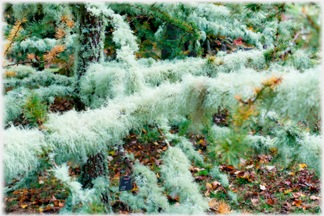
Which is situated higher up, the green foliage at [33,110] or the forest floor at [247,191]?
the green foliage at [33,110]

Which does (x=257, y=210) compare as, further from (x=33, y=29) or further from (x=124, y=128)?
(x=33, y=29)

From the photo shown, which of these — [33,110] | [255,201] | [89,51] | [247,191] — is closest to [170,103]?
[33,110]

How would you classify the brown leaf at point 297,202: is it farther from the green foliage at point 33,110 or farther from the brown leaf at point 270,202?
the green foliage at point 33,110

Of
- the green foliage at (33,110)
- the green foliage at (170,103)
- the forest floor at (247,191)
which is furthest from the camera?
the forest floor at (247,191)

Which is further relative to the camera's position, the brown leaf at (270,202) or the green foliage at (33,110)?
the brown leaf at (270,202)

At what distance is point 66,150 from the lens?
3.25 ft

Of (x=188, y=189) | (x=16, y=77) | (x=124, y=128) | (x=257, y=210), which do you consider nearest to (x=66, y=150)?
(x=124, y=128)

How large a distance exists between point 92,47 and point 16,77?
802 mm

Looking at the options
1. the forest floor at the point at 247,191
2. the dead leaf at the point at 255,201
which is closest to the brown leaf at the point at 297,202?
the forest floor at the point at 247,191

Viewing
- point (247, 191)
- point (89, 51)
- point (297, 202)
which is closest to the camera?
point (89, 51)

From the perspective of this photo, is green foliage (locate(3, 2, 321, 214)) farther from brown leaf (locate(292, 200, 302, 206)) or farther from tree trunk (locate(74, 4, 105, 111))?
brown leaf (locate(292, 200, 302, 206))

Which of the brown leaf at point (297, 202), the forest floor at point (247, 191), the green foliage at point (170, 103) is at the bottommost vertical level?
the forest floor at point (247, 191)

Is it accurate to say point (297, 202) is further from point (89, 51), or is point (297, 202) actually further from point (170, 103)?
point (89, 51)

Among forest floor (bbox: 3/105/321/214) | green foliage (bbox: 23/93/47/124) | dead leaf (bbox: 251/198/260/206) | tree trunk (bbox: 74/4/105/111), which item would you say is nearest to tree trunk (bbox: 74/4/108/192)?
tree trunk (bbox: 74/4/105/111)
